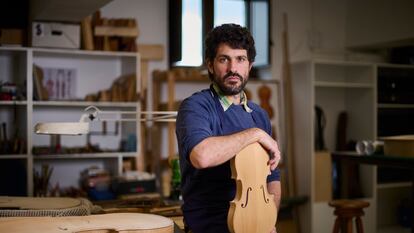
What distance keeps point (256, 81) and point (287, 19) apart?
0.83 m

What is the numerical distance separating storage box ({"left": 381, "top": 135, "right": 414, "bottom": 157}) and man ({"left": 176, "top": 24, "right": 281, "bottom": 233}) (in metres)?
2.05

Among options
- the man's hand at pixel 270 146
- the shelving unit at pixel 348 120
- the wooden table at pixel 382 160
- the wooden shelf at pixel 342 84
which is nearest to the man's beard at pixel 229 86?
the man's hand at pixel 270 146

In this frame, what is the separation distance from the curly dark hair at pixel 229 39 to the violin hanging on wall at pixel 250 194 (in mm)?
395

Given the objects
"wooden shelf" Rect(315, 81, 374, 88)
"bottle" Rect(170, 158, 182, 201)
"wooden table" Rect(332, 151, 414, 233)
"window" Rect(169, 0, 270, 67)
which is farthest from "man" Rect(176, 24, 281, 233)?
"wooden shelf" Rect(315, 81, 374, 88)

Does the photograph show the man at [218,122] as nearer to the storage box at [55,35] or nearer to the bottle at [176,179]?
the bottle at [176,179]

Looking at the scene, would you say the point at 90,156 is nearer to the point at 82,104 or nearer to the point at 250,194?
the point at 82,104

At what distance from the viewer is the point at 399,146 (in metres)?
3.82

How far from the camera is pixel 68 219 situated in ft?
7.07

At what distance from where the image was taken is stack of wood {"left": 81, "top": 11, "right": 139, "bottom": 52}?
179 inches

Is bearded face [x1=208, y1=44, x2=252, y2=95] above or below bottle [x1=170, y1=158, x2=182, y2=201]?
above

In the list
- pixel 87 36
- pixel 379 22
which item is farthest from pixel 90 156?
pixel 379 22

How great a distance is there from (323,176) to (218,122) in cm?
362

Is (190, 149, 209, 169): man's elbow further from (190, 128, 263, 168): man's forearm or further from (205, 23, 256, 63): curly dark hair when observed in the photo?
(205, 23, 256, 63): curly dark hair

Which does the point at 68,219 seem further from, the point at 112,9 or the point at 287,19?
the point at 287,19
